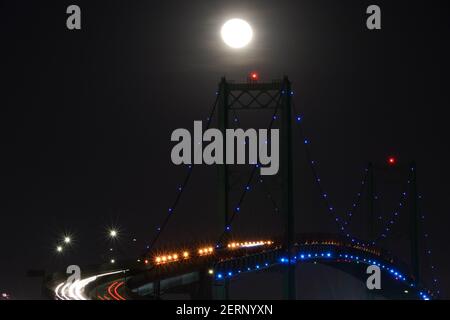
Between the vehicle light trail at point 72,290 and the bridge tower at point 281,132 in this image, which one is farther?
the bridge tower at point 281,132

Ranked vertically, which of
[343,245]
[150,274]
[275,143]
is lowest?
[150,274]

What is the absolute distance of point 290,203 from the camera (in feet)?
204

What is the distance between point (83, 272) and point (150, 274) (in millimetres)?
5695

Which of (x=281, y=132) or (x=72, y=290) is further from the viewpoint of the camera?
(x=281, y=132)

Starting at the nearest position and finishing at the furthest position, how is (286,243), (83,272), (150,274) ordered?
1. (150,274)
2. (83,272)
3. (286,243)

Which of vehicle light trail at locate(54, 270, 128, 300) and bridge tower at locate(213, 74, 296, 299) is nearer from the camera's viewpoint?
vehicle light trail at locate(54, 270, 128, 300)
